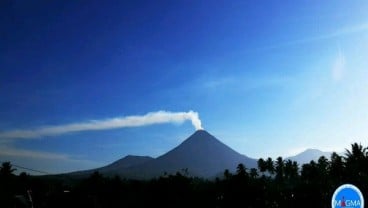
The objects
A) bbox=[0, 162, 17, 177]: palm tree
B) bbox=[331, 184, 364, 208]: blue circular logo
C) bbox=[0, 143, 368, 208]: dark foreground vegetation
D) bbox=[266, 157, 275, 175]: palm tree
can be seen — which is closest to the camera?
bbox=[331, 184, 364, 208]: blue circular logo

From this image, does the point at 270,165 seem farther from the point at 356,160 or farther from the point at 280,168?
the point at 356,160

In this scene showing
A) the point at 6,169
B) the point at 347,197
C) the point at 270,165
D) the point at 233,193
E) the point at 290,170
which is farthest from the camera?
the point at 270,165

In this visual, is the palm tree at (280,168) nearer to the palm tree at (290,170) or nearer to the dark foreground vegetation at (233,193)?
the palm tree at (290,170)

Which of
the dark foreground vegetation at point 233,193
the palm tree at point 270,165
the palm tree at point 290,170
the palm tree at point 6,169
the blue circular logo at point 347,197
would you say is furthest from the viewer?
the palm tree at point 270,165

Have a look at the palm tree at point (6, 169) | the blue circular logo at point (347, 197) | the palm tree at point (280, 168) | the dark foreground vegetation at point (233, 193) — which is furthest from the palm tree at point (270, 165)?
the blue circular logo at point (347, 197)

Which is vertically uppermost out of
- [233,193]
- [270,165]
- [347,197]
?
[270,165]

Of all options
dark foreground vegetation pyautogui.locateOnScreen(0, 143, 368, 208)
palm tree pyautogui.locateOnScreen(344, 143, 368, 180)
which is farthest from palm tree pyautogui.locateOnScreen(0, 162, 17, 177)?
palm tree pyautogui.locateOnScreen(344, 143, 368, 180)

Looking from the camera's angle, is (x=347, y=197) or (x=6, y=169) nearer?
(x=347, y=197)

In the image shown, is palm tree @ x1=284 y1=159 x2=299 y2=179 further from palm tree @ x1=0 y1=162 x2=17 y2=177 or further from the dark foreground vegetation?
palm tree @ x1=0 y1=162 x2=17 y2=177

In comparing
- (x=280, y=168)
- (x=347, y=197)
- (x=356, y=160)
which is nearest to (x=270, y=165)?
(x=280, y=168)
